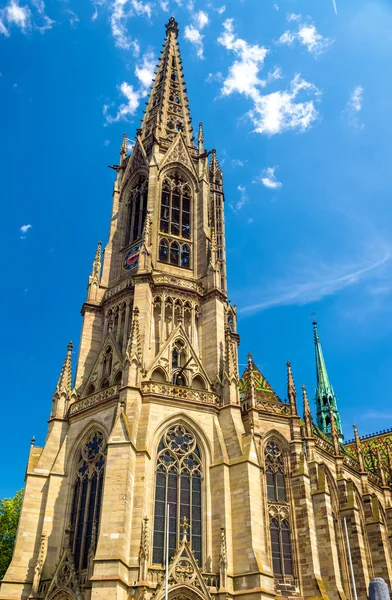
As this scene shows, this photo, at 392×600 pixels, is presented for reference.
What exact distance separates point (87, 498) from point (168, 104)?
32.6m

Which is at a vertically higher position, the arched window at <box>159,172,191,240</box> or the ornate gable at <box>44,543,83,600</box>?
the arched window at <box>159,172,191,240</box>

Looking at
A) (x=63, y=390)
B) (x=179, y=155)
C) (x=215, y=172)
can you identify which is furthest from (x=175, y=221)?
(x=215, y=172)

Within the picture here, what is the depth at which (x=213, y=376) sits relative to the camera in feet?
108

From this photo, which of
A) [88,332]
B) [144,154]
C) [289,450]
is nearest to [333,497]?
[289,450]

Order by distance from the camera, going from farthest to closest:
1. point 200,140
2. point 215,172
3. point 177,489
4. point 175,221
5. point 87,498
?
point 215,172 → point 200,140 → point 175,221 → point 87,498 → point 177,489

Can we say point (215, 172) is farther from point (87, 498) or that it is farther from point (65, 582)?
point (65, 582)

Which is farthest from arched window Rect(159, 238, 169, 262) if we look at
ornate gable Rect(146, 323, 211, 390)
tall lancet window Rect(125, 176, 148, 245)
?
ornate gable Rect(146, 323, 211, 390)

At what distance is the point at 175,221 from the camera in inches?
1607

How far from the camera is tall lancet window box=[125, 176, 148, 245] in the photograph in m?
40.0

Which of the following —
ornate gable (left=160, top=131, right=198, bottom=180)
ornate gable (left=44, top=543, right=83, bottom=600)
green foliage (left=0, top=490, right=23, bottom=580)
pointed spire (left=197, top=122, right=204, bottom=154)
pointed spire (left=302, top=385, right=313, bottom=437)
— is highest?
pointed spire (left=197, top=122, right=204, bottom=154)

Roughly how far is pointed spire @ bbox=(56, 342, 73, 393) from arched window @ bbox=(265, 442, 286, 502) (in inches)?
465

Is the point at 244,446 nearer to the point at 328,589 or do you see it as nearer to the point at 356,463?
the point at 328,589

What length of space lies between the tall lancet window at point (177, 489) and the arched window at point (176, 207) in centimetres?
1523

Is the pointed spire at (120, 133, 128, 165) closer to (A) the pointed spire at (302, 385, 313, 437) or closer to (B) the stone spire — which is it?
(B) the stone spire
